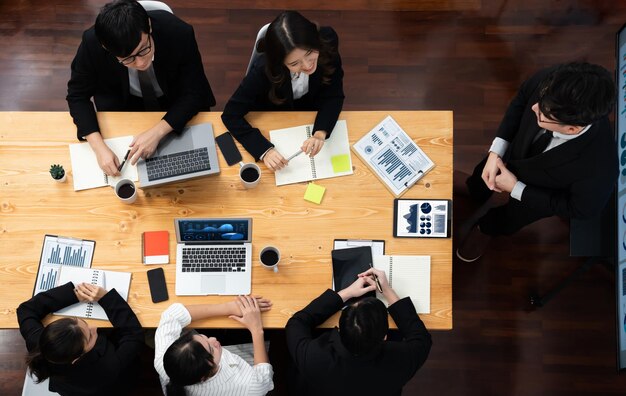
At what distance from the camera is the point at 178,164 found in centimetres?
231

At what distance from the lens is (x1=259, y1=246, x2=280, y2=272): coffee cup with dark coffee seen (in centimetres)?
218

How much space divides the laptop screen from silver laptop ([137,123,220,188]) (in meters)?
0.22

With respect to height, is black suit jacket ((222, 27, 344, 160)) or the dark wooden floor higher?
black suit jacket ((222, 27, 344, 160))

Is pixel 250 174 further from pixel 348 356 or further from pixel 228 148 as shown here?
pixel 348 356

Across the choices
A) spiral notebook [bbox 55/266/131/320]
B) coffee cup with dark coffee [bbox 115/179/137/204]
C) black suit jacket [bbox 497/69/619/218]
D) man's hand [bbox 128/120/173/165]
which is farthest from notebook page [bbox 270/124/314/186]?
black suit jacket [bbox 497/69/619/218]

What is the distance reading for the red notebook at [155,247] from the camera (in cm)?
223

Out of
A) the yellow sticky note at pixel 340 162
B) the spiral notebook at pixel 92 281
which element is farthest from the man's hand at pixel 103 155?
the yellow sticky note at pixel 340 162

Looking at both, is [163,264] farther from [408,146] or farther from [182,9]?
[182,9]

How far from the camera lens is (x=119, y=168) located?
7.61 feet

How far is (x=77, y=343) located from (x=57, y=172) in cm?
73

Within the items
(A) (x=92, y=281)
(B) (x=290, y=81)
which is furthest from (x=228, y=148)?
(A) (x=92, y=281)

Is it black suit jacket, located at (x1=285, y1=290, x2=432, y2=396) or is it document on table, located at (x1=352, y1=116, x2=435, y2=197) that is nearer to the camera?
black suit jacket, located at (x1=285, y1=290, x2=432, y2=396)

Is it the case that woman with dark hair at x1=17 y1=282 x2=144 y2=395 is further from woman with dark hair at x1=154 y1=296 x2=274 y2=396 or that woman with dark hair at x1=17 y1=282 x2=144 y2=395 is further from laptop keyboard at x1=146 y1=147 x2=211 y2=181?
laptop keyboard at x1=146 y1=147 x2=211 y2=181

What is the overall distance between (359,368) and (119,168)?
129 cm
